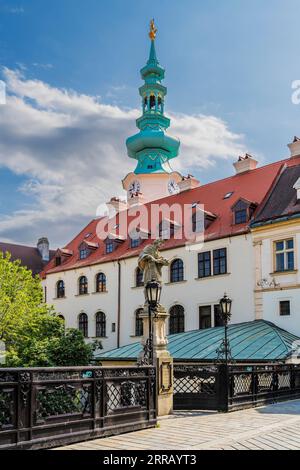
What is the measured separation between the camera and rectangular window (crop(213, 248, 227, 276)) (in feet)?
90.7

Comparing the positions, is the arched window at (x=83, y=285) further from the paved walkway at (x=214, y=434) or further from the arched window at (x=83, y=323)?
the paved walkway at (x=214, y=434)

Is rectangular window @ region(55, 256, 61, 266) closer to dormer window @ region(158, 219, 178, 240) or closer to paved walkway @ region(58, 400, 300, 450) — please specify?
dormer window @ region(158, 219, 178, 240)

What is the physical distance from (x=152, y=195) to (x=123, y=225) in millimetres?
10639

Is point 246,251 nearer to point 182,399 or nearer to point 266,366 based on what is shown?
point 266,366

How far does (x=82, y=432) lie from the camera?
9.19 metres

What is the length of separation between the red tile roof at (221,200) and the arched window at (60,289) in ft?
3.48

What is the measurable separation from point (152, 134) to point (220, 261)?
23625 millimetres

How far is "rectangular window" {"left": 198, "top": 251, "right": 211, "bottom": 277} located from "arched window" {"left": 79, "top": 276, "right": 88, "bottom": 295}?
10.4 m

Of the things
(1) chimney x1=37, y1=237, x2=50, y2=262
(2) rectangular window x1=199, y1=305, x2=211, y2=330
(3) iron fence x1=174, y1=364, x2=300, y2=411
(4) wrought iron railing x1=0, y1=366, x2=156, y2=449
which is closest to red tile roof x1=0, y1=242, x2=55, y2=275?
(1) chimney x1=37, y1=237, x2=50, y2=262

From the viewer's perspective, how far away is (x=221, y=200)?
3139 cm

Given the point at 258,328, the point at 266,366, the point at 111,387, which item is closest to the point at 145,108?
the point at 258,328

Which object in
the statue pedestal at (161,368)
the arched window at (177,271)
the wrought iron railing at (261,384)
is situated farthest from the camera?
the arched window at (177,271)

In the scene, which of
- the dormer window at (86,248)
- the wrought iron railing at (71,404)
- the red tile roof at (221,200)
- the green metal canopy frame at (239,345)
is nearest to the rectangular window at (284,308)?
the green metal canopy frame at (239,345)

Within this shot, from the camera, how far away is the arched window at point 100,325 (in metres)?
34.7
